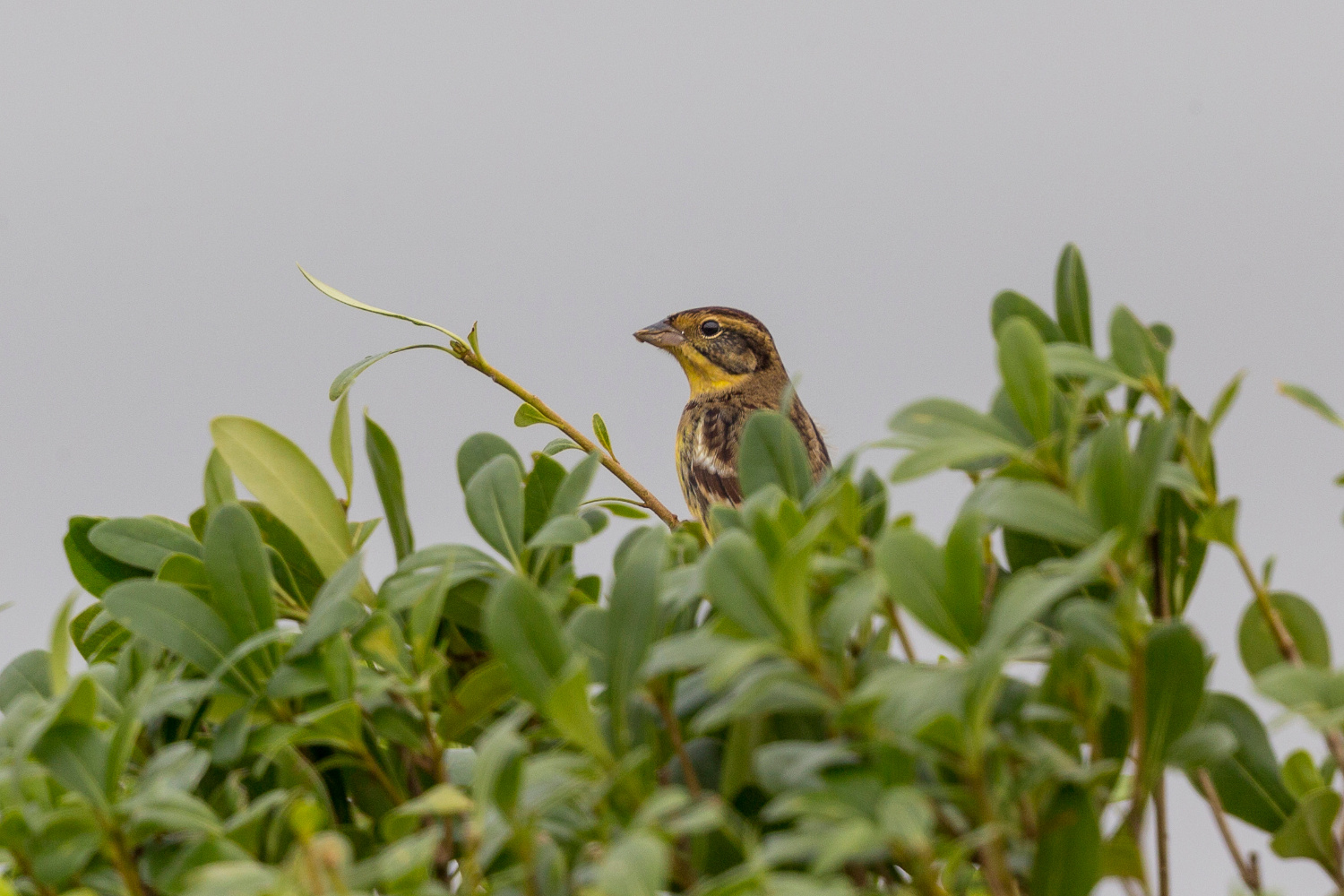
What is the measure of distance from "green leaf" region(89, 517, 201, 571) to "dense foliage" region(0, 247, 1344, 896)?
0.06m

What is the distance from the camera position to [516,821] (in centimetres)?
42

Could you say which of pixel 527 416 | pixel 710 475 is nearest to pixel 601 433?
pixel 527 416

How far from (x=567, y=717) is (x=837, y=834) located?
0.32 ft

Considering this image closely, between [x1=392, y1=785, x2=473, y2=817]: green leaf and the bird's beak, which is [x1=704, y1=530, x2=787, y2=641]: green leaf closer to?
[x1=392, y1=785, x2=473, y2=817]: green leaf

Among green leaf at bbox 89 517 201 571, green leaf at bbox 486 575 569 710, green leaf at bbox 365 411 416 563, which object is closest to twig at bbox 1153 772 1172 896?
green leaf at bbox 486 575 569 710

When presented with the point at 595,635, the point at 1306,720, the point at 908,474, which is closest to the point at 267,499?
the point at 595,635

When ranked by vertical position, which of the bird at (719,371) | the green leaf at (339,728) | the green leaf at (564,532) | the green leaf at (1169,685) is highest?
the green leaf at (564,532)

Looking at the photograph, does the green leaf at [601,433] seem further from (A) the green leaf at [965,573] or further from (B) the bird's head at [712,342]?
(B) the bird's head at [712,342]

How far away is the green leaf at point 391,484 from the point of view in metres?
0.61

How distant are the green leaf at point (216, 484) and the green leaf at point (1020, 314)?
377 millimetres

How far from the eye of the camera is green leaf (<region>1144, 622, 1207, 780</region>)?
0.44m

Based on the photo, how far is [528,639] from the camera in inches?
17.6

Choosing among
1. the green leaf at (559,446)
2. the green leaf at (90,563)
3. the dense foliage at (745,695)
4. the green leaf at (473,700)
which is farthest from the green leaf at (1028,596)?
the green leaf at (559,446)

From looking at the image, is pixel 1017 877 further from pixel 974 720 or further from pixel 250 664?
pixel 250 664
